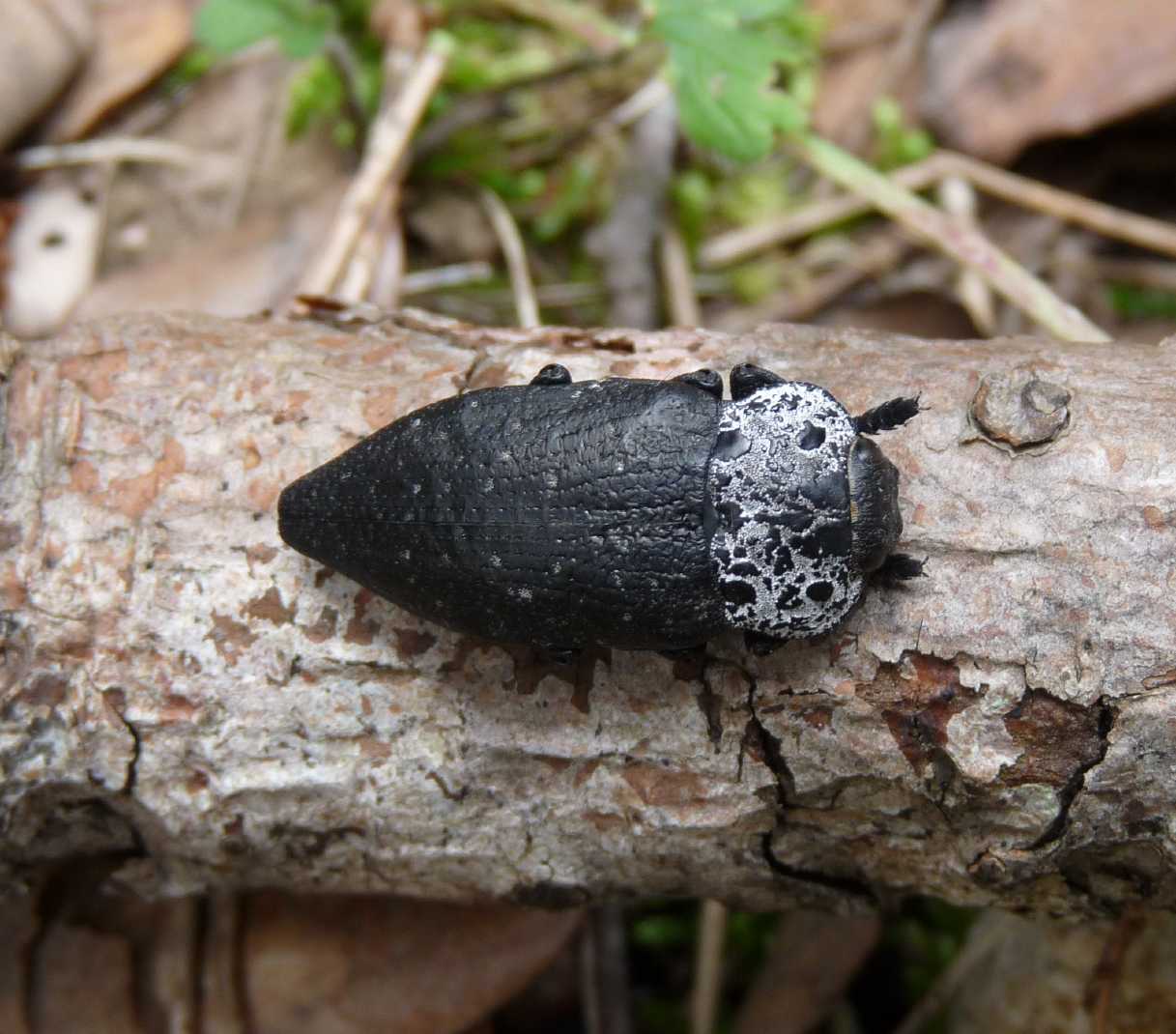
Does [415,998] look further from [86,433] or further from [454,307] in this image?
[454,307]

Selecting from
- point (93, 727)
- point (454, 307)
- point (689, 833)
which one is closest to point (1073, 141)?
point (454, 307)

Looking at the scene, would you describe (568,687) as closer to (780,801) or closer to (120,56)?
(780,801)

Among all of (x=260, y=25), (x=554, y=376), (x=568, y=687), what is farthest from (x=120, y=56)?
(x=568, y=687)

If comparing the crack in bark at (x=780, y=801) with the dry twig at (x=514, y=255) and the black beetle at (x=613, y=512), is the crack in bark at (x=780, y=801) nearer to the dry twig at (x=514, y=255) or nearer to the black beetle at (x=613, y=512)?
the black beetle at (x=613, y=512)

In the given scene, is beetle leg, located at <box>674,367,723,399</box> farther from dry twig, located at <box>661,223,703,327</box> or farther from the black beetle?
dry twig, located at <box>661,223,703,327</box>

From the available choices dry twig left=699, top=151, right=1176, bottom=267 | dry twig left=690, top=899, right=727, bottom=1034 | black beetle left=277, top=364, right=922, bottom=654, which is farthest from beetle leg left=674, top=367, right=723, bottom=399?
dry twig left=699, top=151, right=1176, bottom=267
